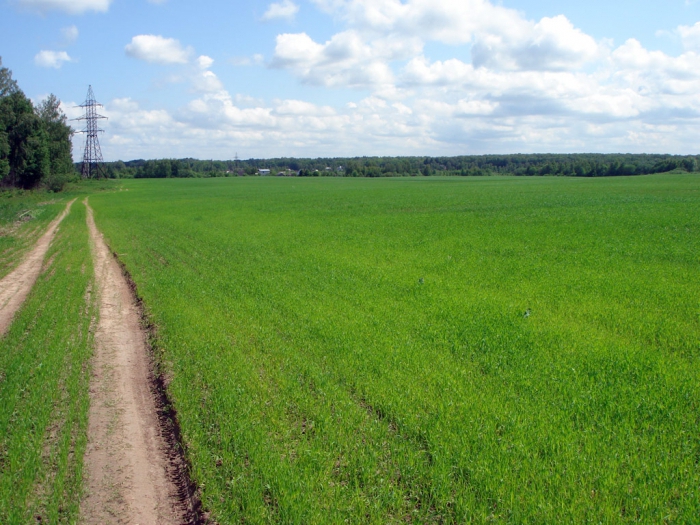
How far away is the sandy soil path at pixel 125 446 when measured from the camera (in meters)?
5.31

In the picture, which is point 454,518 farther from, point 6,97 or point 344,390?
point 6,97

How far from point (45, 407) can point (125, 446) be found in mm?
1794

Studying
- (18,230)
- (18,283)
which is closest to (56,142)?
(18,230)

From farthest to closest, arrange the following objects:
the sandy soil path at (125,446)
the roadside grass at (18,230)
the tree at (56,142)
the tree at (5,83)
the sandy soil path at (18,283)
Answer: the tree at (56,142), the tree at (5,83), the roadside grass at (18,230), the sandy soil path at (18,283), the sandy soil path at (125,446)

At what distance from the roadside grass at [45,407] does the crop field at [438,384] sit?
4.46ft

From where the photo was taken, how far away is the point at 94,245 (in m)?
24.8

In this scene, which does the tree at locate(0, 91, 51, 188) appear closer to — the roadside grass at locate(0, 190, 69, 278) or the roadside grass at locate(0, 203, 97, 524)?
the roadside grass at locate(0, 190, 69, 278)

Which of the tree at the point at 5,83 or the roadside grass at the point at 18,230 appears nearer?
the roadside grass at the point at 18,230

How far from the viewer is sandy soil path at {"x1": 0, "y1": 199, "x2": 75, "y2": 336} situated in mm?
12781

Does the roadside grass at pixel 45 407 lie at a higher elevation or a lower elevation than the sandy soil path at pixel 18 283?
lower

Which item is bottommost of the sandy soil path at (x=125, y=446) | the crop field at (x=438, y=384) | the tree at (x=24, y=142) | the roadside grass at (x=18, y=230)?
the sandy soil path at (x=125, y=446)

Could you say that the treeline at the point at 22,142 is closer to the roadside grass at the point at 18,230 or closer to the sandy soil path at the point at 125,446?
the roadside grass at the point at 18,230

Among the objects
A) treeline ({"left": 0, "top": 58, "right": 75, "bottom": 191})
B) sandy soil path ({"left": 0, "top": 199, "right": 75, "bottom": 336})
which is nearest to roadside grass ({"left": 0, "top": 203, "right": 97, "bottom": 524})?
sandy soil path ({"left": 0, "top": 199, "right": 75, "bottom": 336})

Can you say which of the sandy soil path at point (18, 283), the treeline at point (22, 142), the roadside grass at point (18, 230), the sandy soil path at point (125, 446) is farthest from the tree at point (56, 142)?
the sandy soil path at point (125, 446)
